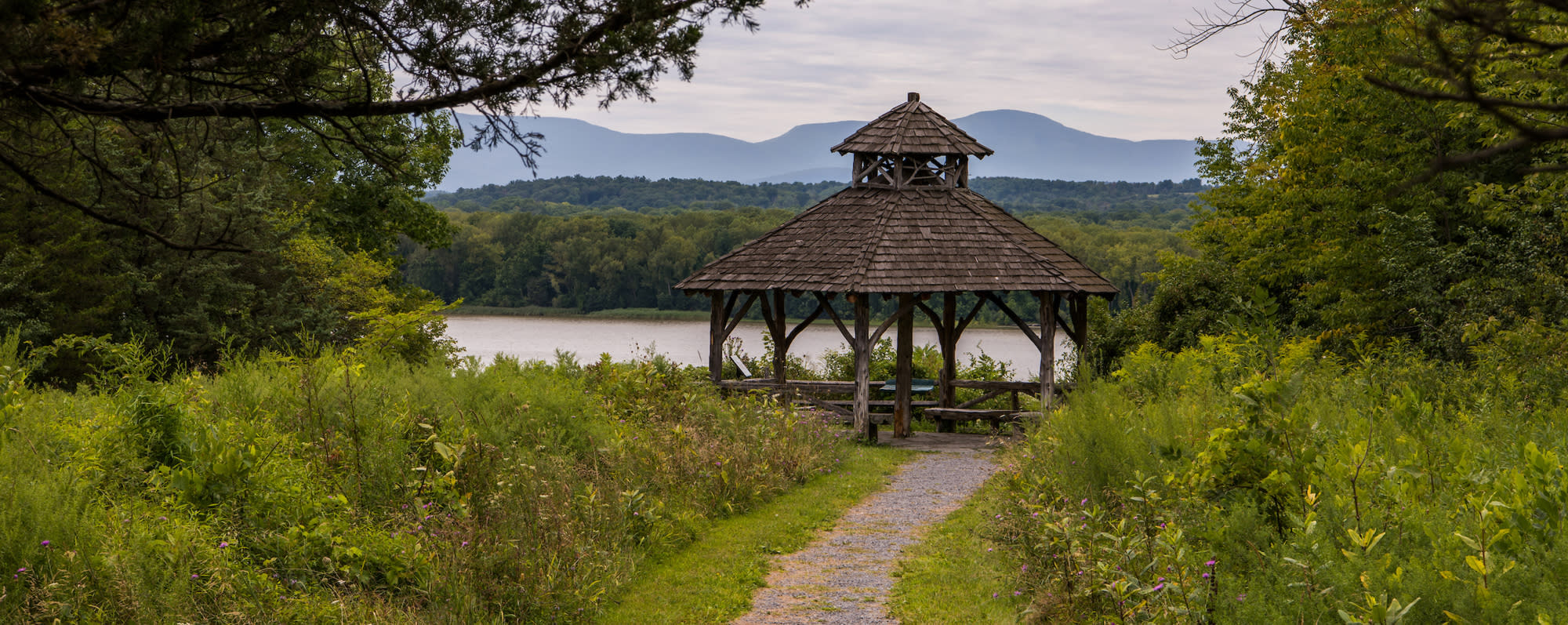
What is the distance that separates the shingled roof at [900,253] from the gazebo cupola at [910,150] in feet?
0.76

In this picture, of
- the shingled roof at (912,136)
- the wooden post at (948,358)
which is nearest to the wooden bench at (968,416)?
the wooden post at (948,358)

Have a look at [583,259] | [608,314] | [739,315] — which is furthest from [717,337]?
[583,259]

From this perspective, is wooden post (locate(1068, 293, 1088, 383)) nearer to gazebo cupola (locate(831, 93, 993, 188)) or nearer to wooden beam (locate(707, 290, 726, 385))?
gazebo cupola (locate(831, 93, 993, 188))

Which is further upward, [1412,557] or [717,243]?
[717,243]

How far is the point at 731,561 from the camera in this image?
7637mm

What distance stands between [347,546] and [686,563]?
244 centimetres

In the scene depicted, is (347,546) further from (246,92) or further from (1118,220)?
(1118,220)

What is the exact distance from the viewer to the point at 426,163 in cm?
2711

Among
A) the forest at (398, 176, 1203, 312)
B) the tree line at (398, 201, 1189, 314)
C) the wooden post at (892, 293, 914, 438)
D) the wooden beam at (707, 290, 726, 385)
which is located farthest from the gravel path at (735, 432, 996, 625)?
the tree line at (398, 201, 1189, 314)

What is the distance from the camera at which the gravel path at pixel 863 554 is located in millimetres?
6445

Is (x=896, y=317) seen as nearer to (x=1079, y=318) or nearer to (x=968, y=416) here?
(x=968, y=416)

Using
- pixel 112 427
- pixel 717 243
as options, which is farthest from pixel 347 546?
pixel 717 243

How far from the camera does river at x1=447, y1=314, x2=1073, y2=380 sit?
34.5 metres

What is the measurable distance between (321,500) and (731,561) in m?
2.83
